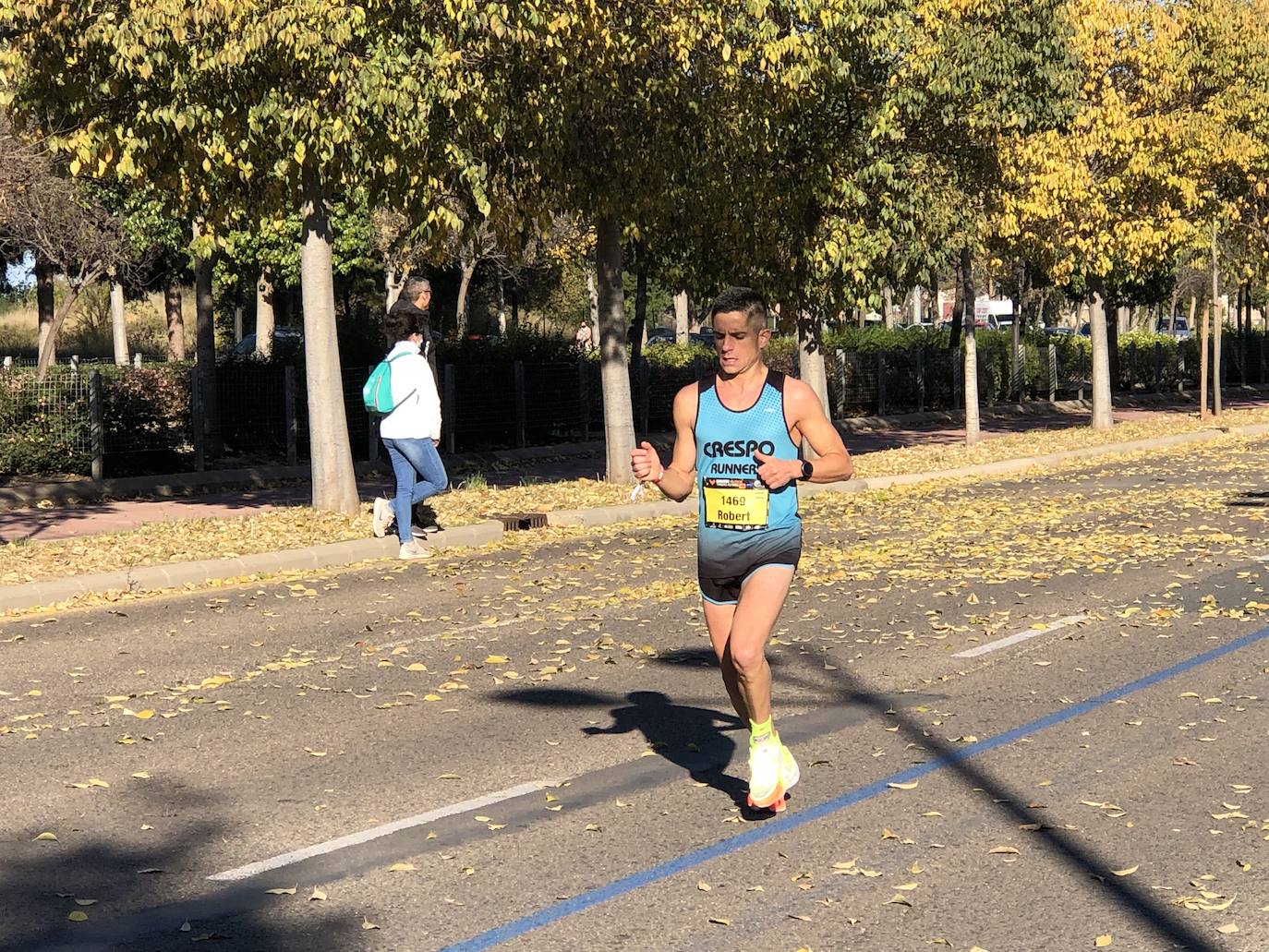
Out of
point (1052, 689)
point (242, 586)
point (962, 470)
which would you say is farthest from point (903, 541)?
point (962, 470)

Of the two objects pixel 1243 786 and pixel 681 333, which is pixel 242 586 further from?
pixel 681 333

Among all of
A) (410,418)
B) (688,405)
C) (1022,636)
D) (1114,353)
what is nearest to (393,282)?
(1114,353)

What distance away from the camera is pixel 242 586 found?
1334cm

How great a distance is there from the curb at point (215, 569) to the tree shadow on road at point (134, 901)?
6.20 meters

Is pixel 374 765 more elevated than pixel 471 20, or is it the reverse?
pixel 471 20

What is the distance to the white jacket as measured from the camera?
46.7 ft

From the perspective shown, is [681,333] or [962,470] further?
[681,333]

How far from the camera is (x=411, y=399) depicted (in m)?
14.3

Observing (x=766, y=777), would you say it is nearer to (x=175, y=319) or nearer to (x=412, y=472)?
(x=412, y=472)

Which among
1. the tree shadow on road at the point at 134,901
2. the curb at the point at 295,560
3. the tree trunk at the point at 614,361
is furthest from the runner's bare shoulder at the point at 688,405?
the tree trunk at the point at 614,361

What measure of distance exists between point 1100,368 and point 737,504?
26.0 metres

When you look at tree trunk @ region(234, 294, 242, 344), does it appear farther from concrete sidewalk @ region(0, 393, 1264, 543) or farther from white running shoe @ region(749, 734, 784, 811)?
white running shoe @ region(749, 734, 784, 811)

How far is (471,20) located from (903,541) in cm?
603

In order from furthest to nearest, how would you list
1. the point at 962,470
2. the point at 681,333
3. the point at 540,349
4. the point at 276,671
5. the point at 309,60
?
the point at 681,333 < the point at 540,349 < the point at 962,470 < the point at 309,60 < the point at 276,671
